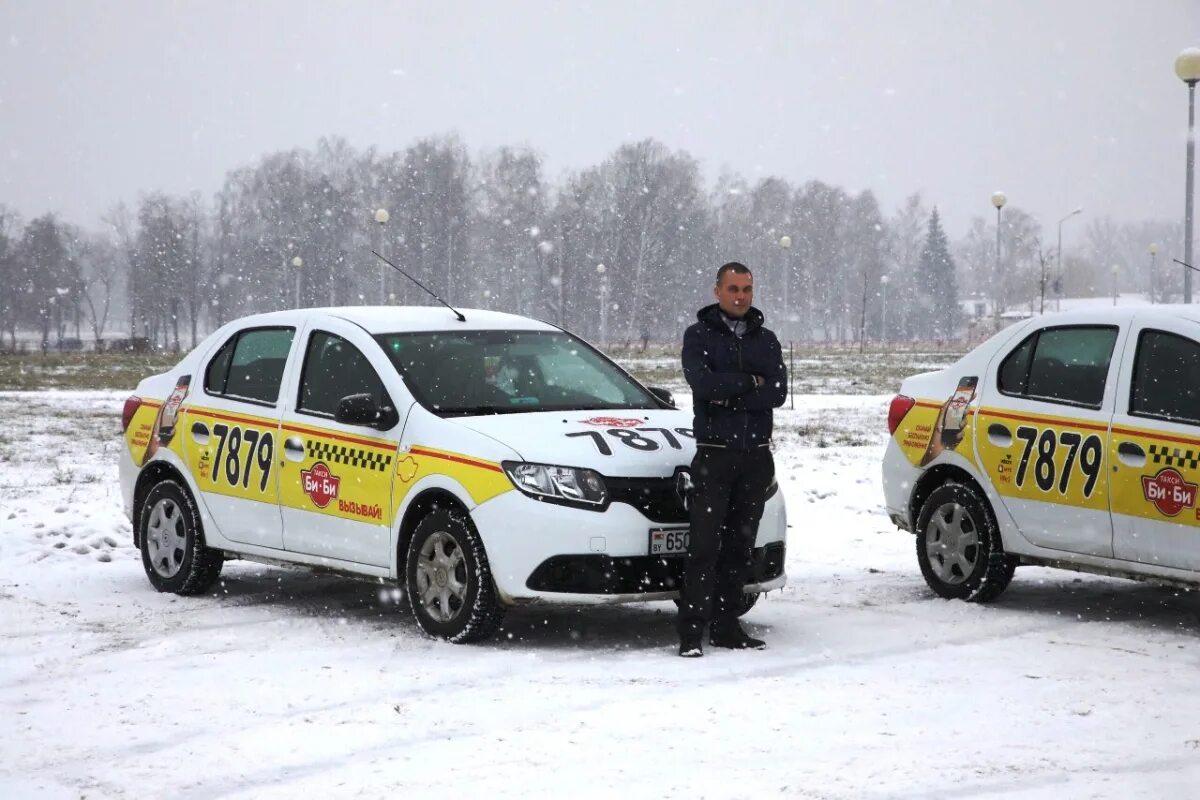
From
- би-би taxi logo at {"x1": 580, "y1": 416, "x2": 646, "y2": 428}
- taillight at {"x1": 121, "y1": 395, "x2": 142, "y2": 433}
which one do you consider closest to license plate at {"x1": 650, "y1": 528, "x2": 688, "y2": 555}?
би-би taxi logo at {"x1": 580, "y1": 416, "x2": 646, "y2": 428}

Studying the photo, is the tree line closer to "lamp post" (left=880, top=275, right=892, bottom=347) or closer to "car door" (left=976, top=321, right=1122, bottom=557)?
"lamp post" (left=880, top=275, right=892, bottom=347)

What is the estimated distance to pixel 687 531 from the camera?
778 centimetres

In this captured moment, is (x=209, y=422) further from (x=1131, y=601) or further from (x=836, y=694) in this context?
(x=1131, y=601)

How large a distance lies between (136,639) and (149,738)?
2246mm

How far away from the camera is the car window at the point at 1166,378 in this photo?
26.5ft

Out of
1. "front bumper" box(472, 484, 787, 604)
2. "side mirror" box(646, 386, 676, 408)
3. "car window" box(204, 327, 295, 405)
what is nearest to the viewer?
"front bumper" box(472, 484, 787, 604)

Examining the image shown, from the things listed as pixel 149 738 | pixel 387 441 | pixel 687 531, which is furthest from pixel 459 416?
pixel 149 738

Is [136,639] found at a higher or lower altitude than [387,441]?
lower

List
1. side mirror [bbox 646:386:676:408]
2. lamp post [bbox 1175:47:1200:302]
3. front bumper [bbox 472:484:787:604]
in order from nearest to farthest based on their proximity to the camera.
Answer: front bumper [bbox 472:484:787:604] < side mirror [bbox 646:386:676:408] < lamp post [bbox 1175:47:1200:302]

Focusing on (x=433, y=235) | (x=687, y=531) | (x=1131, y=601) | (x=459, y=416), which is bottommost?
(x=1131, y=601)

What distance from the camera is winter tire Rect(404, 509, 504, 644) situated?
25.3ft

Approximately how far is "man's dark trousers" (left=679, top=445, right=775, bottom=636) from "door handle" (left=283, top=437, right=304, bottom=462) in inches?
91.1

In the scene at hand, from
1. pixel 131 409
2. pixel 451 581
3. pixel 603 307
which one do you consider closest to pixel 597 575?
pixel 451 581

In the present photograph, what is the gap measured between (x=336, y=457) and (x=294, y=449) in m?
A: 0.40
